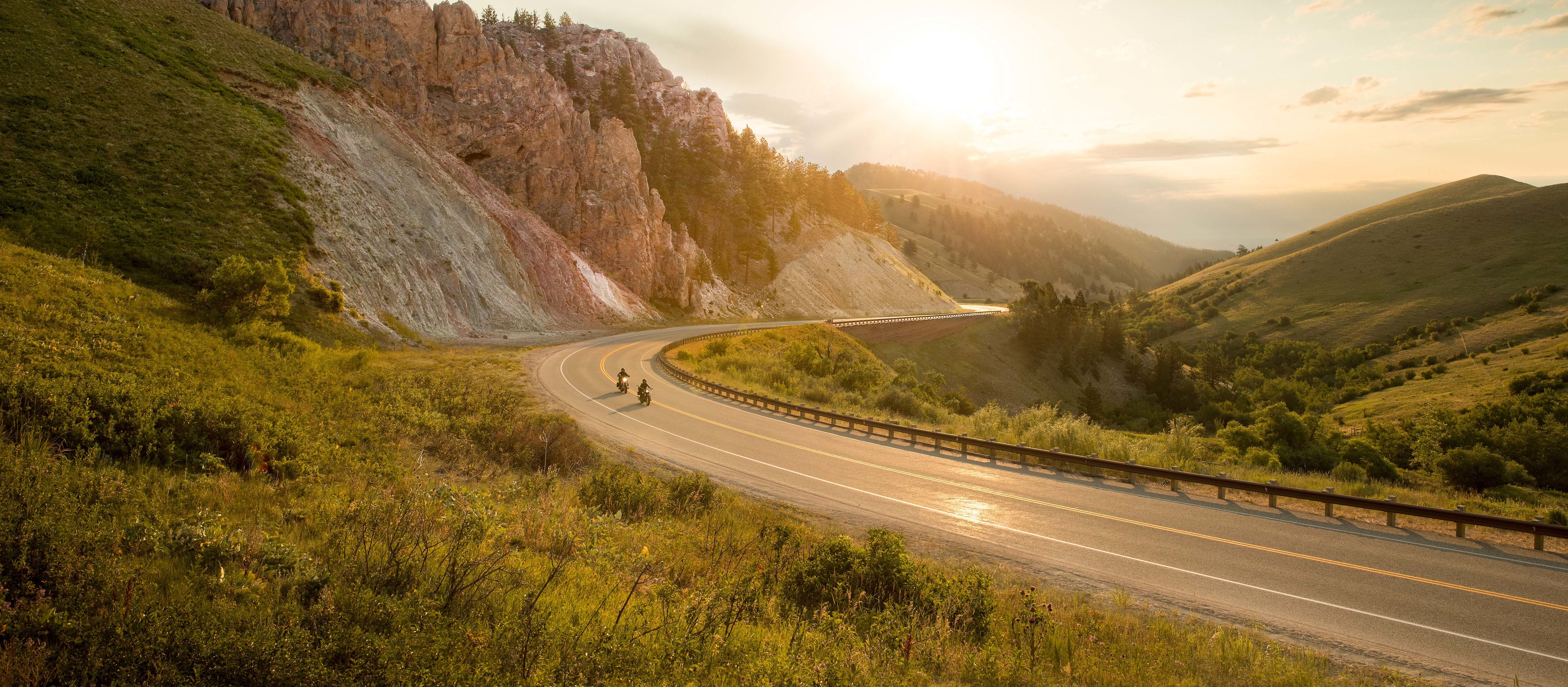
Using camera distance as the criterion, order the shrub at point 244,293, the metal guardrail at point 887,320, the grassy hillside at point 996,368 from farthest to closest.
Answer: the metal guardrail at point 887,320 < the grassy hillside at point 996,368 < the shrub at point 244,293

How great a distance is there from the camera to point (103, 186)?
25609 mm

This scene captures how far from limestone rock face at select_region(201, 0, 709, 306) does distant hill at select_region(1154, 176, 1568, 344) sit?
94.2 meters

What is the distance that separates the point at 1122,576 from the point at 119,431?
14715 mm

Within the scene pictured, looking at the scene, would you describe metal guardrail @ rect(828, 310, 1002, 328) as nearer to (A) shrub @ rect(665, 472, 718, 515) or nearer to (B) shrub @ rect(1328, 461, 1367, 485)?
(B) shrub @ rect(1328, 461, 1367, 485)

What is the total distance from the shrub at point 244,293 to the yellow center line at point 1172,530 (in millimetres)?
15674

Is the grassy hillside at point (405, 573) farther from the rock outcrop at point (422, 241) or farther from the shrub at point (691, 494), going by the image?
the rock outcrop at point (422, 241)

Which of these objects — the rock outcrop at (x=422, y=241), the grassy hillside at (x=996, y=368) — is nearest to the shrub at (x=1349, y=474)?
the grassy hillside at (x=996, y=368)

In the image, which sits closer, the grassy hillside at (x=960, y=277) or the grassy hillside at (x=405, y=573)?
the grassy hillside at (x=405, y=573)

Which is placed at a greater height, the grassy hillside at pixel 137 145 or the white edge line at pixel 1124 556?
the grassy hillside at pixel 137 145

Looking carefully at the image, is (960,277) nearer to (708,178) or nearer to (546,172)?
(708,178)

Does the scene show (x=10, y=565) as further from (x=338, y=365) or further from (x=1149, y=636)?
(x=338, y=365)

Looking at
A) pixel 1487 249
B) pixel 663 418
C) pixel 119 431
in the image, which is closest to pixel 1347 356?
pixel 1487 249

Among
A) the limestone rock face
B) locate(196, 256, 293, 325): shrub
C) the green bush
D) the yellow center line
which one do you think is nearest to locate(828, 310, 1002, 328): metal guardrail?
the limestone rock face

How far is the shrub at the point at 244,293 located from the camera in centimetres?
1983
